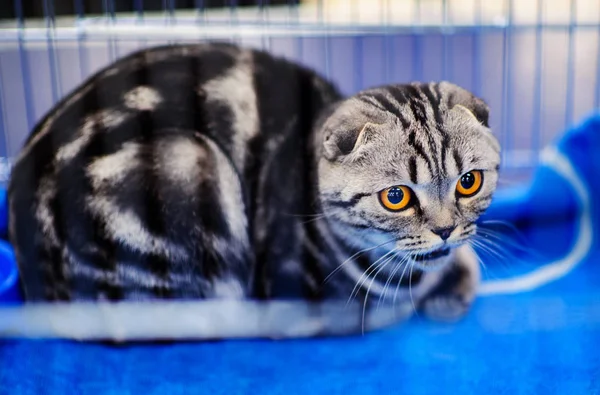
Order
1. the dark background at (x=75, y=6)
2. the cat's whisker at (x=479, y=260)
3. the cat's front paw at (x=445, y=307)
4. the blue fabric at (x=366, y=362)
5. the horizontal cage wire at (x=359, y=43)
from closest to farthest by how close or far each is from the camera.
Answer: the blue fabric at (x=366, y=362)
the cat's whisker at (x=479, y=260)
the cat's front paw at (x=445, y=307)
the dark background at (x=75, y=6)
the horizontal cage wire at (x=359, y=43)

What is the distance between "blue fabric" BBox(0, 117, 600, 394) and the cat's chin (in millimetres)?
129

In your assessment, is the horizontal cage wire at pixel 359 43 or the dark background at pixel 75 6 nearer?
the dark background at pixel 75 6

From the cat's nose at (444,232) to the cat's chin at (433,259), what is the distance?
29 millimetres

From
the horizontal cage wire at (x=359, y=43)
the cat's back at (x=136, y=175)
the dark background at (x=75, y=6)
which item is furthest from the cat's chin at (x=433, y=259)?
the dark background at (x=75, y=6)

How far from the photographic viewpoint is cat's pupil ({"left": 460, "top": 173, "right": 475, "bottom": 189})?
879 mm

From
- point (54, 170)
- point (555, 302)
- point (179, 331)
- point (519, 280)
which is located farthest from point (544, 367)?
point (54, 170)

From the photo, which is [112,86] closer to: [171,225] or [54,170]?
[54,170]

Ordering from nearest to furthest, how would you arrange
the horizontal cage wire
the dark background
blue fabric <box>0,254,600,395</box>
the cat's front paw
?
1. blue fabric <box>0,254,600,395</box>
2. the cat's front paw
3. the dark background
4. the horizontal cage wire

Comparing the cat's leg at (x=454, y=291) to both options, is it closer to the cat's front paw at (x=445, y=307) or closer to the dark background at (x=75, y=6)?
the cat's front paw at (x=445, y=307)

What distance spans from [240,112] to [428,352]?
1.78ft

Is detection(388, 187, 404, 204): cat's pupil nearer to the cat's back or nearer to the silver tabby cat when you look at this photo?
the silver tabby cat

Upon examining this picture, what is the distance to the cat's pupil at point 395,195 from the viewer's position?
875 millimetres

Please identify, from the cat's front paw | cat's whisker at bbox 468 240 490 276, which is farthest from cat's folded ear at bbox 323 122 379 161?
the cat's front paw

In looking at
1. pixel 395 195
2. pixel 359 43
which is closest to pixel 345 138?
pixel 395 195
